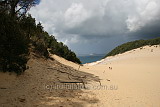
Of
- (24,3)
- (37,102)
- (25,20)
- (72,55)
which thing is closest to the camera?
(37,102)

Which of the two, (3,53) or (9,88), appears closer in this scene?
(9,88)

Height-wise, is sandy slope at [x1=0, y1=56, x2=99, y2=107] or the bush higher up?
the bush

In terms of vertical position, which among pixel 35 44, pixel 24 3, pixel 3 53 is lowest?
pixel 3 53

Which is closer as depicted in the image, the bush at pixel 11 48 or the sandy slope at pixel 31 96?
the sandy slope at pixel 31 96

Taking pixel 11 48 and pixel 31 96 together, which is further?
pixel 11 48

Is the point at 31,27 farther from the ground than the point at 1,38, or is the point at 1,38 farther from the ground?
the point at 31,27

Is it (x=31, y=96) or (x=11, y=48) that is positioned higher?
(x=11, y=48)

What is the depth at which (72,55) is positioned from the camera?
17.6 meters

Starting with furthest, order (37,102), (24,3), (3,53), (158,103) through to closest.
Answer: (24,3) → (3,53) → (158,103) → (37,102)

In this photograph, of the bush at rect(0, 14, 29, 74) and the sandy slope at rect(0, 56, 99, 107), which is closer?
the sandy slope at rect(0, 56, 99, 107)

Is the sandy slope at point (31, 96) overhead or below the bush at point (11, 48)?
below

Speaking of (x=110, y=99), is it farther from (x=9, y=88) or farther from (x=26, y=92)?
(x=9, y=88)

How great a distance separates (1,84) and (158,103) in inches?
210

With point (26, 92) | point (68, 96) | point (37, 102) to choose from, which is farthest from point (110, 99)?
point (26, 92)
